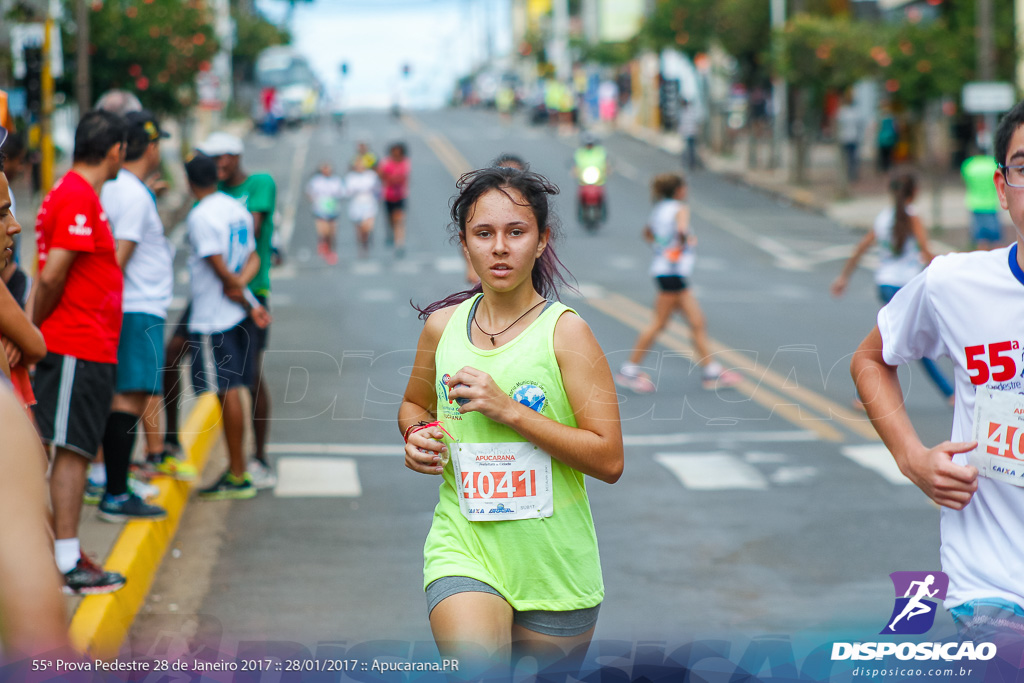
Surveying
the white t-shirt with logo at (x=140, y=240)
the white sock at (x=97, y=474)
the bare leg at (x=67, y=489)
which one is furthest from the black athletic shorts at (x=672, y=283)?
the bare leg at (x=67, y=489)

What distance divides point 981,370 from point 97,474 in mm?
5992

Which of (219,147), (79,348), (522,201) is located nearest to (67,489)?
(79,348)

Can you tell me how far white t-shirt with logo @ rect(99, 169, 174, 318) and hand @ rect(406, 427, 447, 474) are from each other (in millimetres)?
3715

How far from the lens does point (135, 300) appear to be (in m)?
6.93

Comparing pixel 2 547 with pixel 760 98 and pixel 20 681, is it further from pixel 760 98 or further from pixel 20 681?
pixel 760 98

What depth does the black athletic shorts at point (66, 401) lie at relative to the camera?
5801mm

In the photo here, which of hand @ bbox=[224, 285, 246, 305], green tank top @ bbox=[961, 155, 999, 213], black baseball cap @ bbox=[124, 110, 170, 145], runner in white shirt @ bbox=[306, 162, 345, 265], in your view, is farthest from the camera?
runner in white shirt @ bbox=[306, 162, 345, 265]

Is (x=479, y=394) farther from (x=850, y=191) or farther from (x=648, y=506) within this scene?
(x=850, y=191)

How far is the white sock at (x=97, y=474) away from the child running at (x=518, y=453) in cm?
487

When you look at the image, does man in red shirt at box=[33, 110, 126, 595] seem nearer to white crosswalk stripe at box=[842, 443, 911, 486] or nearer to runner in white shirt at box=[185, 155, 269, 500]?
runner in white shirt at box=[185, 155, 269, 500]

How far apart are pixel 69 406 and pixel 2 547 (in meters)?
4.44

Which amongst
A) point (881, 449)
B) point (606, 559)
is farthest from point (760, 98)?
point (606, 559)

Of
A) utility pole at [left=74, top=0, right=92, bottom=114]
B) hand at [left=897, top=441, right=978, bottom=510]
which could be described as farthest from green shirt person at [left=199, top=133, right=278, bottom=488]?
utility pole at [left=74, top=0, right=92, bottom=114]

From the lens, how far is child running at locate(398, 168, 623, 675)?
11.2 ft
